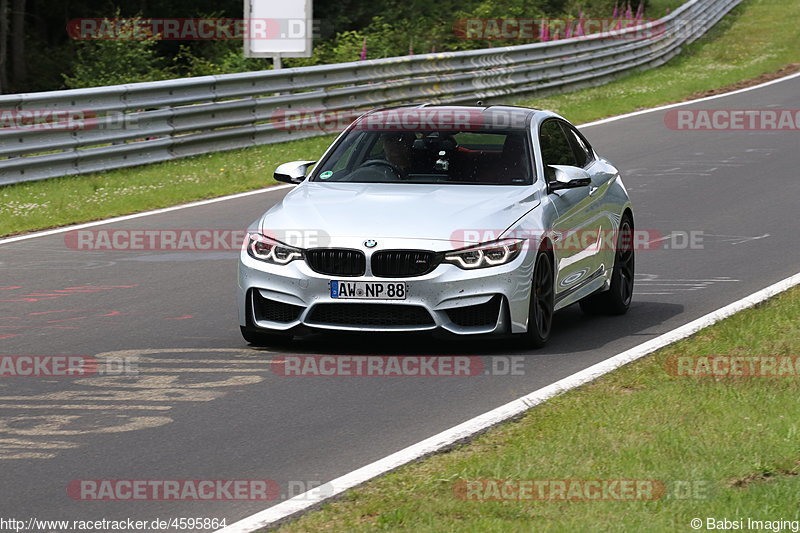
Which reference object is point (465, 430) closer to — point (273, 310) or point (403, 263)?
point (403, 263)

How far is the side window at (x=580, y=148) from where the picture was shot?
451 inches

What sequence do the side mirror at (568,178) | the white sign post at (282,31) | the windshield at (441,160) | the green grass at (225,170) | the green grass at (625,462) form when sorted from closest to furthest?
the green grass at (625,462)
the side mirror at (568,178)
the windshield at (441,160)
the green grass at (225,170)
the white sign post at (282,31)

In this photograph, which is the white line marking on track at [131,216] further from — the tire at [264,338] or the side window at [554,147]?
the side window at [554,147]

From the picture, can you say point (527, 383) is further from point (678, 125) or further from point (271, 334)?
point (678, 125)

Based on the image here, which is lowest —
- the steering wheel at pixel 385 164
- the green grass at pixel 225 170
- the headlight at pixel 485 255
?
the green grass at pixel 225 170

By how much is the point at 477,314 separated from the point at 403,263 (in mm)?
567

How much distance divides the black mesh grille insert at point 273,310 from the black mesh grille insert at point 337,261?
0.30m

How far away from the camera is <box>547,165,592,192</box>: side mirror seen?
33.1ft

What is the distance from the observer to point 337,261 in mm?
9266

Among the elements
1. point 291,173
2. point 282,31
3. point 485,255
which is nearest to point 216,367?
point 485,255

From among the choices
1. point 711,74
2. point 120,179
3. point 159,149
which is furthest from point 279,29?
point 711,74

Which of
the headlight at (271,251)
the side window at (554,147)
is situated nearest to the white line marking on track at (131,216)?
the headlight at (271,251)

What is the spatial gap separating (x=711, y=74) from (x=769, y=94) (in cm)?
421

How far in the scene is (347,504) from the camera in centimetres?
604
